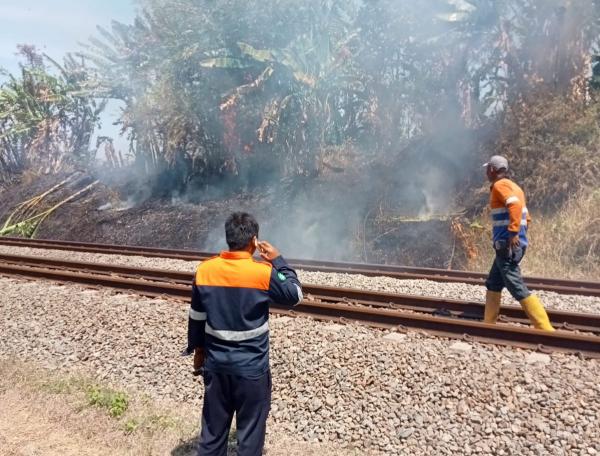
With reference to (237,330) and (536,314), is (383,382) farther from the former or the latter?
(536,314)

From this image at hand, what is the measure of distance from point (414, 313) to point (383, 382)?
2.32m

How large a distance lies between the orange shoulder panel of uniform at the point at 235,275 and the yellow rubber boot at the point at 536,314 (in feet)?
12.4

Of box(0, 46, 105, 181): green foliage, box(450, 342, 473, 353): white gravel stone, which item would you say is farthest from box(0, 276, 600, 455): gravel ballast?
box(0, 46, 105, 181): green foliage

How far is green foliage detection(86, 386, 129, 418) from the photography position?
16.0 ft

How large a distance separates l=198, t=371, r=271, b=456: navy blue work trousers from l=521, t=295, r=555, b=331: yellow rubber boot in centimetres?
364

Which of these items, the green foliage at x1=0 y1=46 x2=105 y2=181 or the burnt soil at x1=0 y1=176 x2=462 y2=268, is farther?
the green foliage at x1=0 y1=46 x2=105 y2=181

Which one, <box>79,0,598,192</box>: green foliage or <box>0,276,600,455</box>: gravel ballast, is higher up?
<box>79,0,598,192</box>: green foliage

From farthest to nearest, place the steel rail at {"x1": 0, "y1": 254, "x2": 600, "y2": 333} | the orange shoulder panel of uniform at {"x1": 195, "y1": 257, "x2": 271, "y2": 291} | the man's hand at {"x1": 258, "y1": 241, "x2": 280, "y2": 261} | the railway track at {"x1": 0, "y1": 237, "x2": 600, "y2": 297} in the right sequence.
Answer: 1. the railway track at {"x1": 0, "y1": 237, "x2": 600, "y2": 297}
2. the steel rail at {"x1": 0, "y1": 254, "x2": 600, "y2": 333}
3. the man's hand at {"x1": 258, "y1": 241, "x2": 280, "y2": 261}
4. the orange shoulder panel of uniform at {"x1": 195, "y1": 257, "x2": 271, "y2": 291}

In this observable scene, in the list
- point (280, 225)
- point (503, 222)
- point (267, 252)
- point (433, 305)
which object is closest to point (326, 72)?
point (280, 225)

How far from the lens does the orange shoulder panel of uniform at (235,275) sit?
10.4 ft

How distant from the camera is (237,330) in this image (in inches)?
126

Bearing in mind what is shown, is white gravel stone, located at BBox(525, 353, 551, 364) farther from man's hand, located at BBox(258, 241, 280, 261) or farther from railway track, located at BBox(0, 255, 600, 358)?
man's hand, located at BBox(258, 241, 280, 261)

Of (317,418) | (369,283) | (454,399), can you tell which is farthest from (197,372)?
(369,283)

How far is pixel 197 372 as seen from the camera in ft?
11.6
